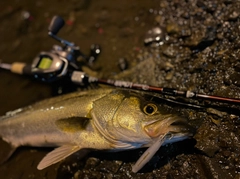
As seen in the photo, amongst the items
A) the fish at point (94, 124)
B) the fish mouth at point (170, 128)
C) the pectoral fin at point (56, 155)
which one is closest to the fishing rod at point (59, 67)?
the fish at point (94, 124)

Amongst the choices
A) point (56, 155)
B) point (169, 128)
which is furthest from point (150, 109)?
point (56, 155)

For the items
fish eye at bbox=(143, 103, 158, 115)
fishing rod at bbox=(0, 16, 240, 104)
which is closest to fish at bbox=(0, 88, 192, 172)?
fish eye at bbox=(143, 103, 158, 115)

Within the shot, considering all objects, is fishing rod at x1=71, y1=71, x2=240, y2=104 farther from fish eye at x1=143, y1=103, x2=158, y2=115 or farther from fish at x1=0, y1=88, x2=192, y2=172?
fish eye at x1=143, y1=103, x2=158, y2=115

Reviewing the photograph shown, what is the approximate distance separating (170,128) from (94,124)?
875 mm

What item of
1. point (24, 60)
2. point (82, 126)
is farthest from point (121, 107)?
point (24, 60)

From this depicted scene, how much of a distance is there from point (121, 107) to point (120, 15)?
202cm

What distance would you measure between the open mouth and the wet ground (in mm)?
262

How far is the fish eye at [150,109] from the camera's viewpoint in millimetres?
2859

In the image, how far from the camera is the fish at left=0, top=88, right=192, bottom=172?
2789mm

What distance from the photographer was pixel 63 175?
140 inches

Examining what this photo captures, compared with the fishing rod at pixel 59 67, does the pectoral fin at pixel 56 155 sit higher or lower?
lower

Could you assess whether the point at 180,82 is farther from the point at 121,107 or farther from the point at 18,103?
the point at 18,103

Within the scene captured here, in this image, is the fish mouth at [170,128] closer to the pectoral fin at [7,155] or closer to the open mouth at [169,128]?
the open mouth at [169,128]

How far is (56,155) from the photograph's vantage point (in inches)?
127
